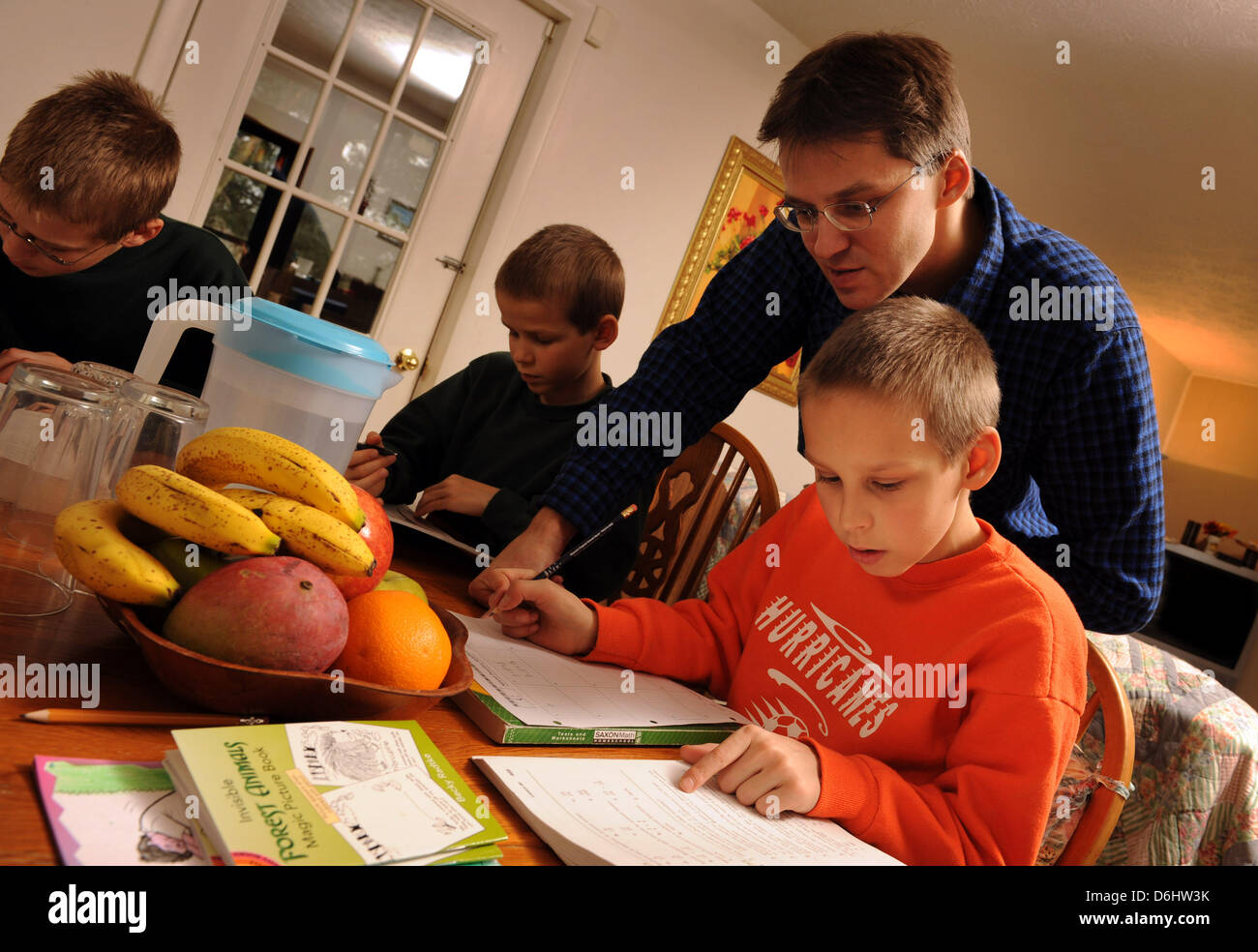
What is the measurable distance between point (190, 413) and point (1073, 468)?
871 millimetres

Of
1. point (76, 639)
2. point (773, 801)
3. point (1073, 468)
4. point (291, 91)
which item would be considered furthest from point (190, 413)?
point (291, 91)

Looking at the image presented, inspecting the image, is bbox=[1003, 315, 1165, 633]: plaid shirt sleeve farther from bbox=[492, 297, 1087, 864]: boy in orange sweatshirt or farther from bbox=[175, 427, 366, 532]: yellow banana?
bbox=[175, 427, 366, 532]: yellow banana

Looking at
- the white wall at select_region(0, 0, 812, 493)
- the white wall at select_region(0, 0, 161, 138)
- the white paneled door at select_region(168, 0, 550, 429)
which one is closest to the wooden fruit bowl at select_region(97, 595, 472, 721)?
the white wall at select_region(0, 0, 161, 138)

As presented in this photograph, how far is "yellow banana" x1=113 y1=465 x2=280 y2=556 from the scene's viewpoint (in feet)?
1.75

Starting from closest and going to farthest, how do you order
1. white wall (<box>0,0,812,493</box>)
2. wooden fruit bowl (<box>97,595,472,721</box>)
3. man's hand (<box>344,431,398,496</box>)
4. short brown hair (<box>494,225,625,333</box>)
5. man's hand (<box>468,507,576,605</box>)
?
wooden fruit bowl (<box>97,595,472,721</box>)
man's hand (<box>468,507,576,605</box>)
man's hand (<box>344,431,398,496</box>)
short brown hair (<box>494,225,625,333</box>)
white wall (<box>0,0,812,493</box>)

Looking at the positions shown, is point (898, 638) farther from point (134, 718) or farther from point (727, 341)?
point (134, 718)

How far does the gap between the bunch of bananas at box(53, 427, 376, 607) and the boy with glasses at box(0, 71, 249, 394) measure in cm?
50

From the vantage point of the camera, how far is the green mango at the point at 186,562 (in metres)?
0.56

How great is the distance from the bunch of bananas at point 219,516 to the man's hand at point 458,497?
28.0 inches

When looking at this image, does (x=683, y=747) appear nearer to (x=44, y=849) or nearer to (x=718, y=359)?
(x=44, y=849)

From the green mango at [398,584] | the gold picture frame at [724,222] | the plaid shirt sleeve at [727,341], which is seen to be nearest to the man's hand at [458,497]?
the plaid shirt sleeve at [727,341]

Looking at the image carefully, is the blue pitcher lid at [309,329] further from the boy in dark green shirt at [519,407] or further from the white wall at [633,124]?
the white wall at [633,124]

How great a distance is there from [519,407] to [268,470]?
106 cm
